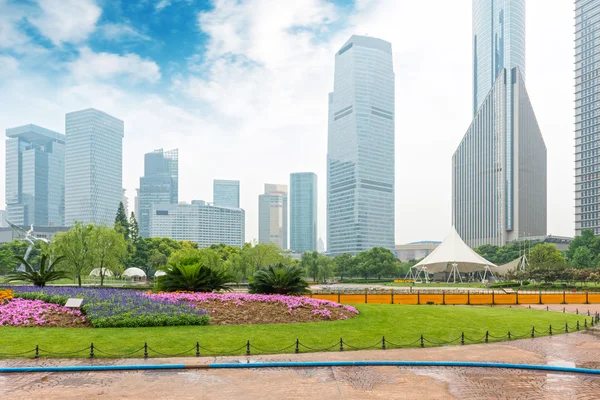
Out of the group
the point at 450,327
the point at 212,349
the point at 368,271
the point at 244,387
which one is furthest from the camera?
the point at 368,271

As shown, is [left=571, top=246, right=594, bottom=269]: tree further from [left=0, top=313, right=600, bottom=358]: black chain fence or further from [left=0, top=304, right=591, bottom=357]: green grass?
[left=0, top=313, right=600, bottom=358]: black chain fence

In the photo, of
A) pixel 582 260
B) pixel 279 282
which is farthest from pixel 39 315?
pixel 582 260

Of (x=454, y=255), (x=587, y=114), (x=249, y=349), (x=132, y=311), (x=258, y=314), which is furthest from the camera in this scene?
(x=587, y=114)

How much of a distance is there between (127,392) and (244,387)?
121 inches

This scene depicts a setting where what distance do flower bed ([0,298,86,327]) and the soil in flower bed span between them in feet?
17.8

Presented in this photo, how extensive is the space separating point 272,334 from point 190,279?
9132 millimetres

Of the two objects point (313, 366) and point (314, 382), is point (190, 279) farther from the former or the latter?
point (314, 382)

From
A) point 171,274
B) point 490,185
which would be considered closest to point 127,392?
point 171,274

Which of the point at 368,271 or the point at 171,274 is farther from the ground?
the point at 171,274

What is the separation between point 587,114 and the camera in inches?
6516

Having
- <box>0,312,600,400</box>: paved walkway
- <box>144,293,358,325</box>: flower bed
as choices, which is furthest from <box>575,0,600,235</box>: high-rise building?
<box>0,312,600,400</box>: paved walkway

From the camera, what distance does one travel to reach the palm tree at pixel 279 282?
27.7m

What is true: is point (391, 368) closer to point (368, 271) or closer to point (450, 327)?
point (450, 327)

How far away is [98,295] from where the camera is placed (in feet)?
82.4
